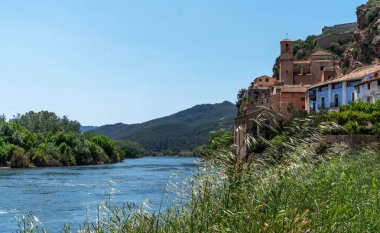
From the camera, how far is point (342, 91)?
5047 centimetres

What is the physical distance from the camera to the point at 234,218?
8.62 meters

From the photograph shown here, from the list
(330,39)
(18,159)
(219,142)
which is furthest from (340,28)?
(219,142)

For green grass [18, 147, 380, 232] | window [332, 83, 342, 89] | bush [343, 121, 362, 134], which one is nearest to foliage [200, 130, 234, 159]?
green grass [18, 147, 380, 232]

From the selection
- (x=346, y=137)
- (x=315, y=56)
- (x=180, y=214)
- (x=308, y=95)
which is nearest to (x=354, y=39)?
(x=315, y=56)

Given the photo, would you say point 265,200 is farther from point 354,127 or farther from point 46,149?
point 46,149

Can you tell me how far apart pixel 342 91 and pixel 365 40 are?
30.8 meters

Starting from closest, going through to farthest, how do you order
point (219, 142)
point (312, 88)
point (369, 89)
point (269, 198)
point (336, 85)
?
point (269, 198), point (219, 142), point (369, 89), point (336, 85), point (312, 88)

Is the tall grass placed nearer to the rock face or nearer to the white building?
the white building

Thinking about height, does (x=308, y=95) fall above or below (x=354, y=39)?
below

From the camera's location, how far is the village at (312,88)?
3941 centimetres

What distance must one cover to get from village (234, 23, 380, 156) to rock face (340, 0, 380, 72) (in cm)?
270

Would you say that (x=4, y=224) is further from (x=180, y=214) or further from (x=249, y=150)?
(x=249, y=150)

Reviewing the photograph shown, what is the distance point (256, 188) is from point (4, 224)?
55.8ft

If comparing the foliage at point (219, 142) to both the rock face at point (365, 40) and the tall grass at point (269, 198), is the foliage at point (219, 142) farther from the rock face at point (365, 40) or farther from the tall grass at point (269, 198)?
the rock face at point (365, 40)
